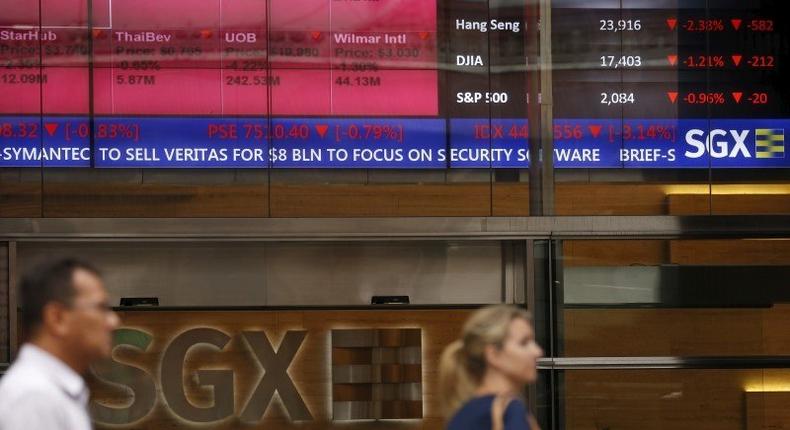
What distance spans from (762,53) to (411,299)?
3443 mm

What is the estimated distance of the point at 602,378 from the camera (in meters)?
10.2

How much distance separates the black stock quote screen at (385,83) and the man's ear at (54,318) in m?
6.89

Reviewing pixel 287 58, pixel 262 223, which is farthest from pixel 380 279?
pixel 287 58

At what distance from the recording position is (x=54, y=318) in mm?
3295

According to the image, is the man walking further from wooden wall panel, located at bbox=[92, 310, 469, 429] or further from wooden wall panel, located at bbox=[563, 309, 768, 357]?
wooden wall panel, located at bbox=[563, 309, 768, 357]

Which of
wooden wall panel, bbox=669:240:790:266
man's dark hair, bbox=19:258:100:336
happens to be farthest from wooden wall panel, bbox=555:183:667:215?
man's dark hair, bbox=19:258:100:336

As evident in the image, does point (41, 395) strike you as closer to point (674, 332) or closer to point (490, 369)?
point (490, 369)

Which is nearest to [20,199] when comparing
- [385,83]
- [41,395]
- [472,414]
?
[385,83]

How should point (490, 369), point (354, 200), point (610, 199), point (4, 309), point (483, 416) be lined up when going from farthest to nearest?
point (610, 199)
point (354, 200)
point (4, 309)
point (490, 369)
point (483, 416)

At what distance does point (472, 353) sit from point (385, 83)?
241 inches

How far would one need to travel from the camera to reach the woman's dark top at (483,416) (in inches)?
162

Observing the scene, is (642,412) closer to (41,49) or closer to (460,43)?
(460,43)

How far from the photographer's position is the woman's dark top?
13.5ft

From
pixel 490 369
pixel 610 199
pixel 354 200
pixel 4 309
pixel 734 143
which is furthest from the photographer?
pixel 734 143
